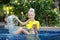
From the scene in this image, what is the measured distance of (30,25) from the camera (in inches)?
206

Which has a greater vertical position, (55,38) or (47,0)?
(47,0)

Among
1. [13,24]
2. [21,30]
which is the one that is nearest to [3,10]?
[13,24]

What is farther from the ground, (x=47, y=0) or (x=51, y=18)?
(x=47, y=0)

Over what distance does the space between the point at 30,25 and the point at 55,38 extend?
2.19 ft

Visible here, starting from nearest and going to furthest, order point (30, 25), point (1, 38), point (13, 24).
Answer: point (1, 38)
point (30, 25)
point (13, 24)

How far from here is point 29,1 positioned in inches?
341

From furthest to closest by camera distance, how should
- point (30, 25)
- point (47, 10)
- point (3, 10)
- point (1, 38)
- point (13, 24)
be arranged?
point (3, 10)
point (47, 10)
point (13, 24)
point (30, 25)
point (1, 38)

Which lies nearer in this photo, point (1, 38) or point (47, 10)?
point (1, 38)

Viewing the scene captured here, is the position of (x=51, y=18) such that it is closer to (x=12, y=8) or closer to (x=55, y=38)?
(x=12, y=8)

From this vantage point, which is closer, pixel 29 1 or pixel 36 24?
pixel 36 24

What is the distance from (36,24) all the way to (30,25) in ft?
0.72

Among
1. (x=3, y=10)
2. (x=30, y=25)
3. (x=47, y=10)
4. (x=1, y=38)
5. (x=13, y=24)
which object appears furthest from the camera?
(x=3, y=10)

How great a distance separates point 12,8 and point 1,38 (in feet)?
13.5

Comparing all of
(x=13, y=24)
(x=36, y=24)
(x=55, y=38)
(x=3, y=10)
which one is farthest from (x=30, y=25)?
(x=3, y=10)
